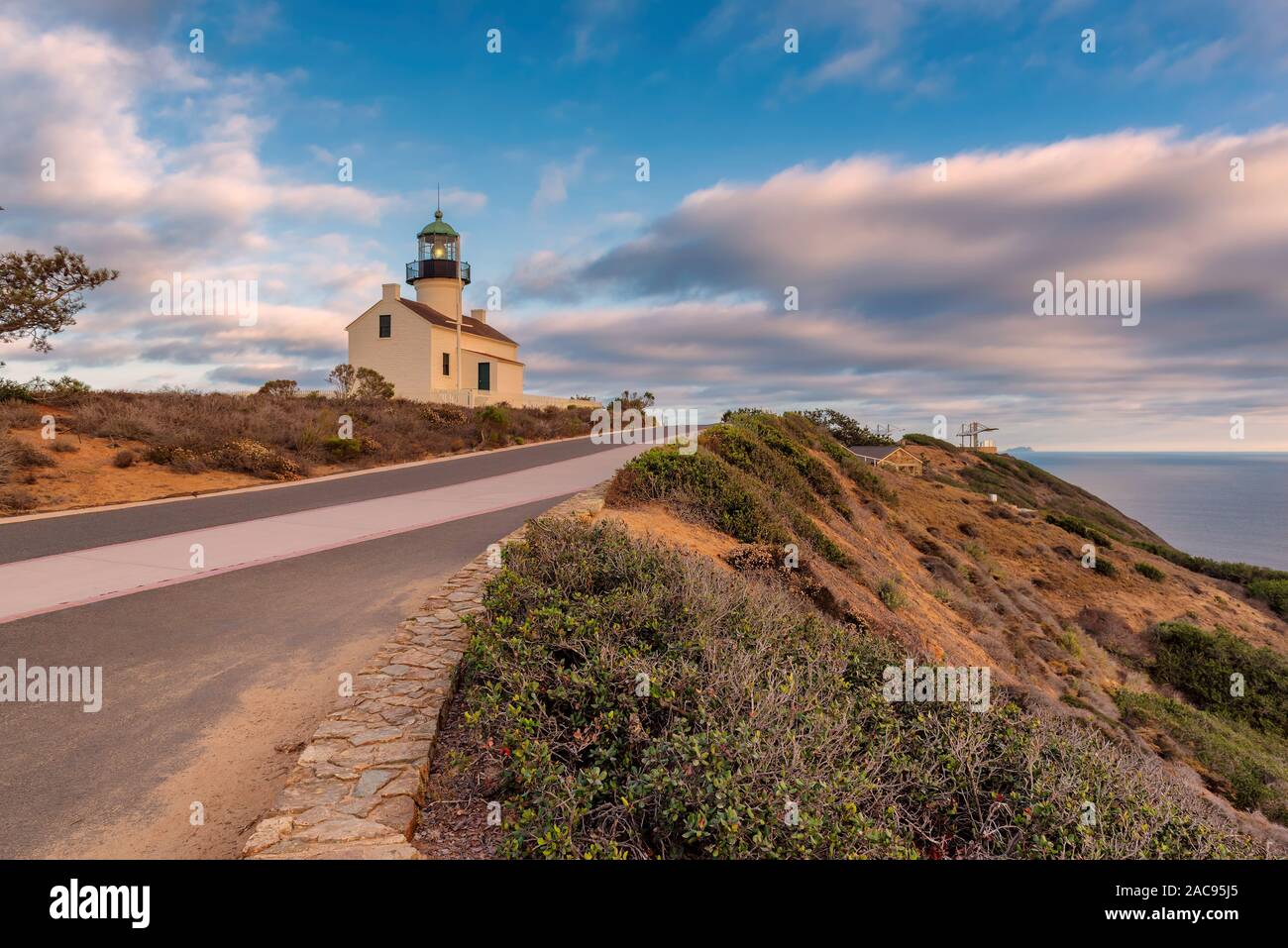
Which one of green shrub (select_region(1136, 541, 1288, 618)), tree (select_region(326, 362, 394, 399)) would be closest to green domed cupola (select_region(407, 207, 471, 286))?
tree (select_region(326, 362, 394, 399))

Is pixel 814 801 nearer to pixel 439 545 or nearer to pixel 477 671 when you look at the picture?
pixel 477 671

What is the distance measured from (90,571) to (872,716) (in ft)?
30.3

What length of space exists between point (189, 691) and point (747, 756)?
4406 millimetres

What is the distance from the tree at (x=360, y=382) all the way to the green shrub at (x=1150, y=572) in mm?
37164

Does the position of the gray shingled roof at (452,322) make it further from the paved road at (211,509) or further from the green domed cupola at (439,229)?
the paved road at (211,509)

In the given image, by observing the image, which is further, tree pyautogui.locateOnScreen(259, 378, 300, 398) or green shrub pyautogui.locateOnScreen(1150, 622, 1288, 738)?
tree pyautogui.locateOnScreen(259, 378, 300, 398)

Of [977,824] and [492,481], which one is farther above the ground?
[492,481]

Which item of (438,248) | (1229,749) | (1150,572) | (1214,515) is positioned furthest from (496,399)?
(1214,515)

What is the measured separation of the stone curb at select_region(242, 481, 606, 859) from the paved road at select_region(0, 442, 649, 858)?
0.33 meters

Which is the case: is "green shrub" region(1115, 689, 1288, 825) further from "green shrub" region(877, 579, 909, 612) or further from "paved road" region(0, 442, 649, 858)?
"paved road" region(0, 442, 649, 858)

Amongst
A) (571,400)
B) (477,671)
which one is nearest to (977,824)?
(477,671)

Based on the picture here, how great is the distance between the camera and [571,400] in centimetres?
5228

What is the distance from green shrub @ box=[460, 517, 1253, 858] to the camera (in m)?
2.80

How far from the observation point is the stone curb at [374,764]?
2.97 meters
